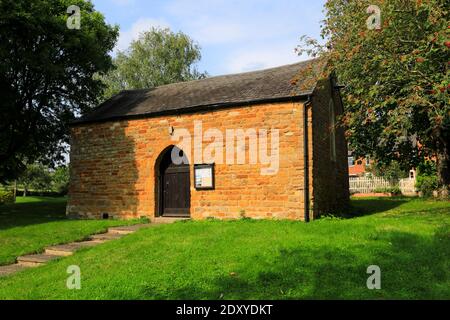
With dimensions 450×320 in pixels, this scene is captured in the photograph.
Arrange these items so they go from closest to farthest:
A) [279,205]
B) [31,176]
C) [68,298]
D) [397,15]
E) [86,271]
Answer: [68,298] → [86,271] → [397,15] → [279,205] → [31,176]

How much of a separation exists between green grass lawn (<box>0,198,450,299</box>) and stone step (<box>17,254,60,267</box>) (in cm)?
43

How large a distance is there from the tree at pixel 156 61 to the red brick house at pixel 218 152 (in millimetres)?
22759

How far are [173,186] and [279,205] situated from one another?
470 cm

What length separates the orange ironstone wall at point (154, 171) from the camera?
12969 mm

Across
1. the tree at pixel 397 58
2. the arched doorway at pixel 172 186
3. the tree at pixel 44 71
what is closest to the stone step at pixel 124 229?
the arched doorway at pixel 172 186

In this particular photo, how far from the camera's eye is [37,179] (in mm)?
45344

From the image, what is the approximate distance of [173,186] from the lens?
1544 centimetres

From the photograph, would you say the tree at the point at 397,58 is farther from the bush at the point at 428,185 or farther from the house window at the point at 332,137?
the bush at the point at 428,185

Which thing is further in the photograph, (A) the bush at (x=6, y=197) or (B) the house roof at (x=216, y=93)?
(A) the bush at (x=6, y=197)

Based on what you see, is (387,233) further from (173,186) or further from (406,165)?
(406,165)

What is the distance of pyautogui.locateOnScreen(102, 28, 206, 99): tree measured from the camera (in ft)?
133

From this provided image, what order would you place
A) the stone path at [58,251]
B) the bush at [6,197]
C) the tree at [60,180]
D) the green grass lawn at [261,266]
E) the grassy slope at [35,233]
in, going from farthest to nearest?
the tree at [60,180] → the bush at [6,197] → the grassy slope at [35,233] → the stone path at [58,251] → the green grass lawn at [261,266]

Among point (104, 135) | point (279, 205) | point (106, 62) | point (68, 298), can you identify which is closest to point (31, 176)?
point (106, 62)

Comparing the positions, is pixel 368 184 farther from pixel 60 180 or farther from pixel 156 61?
pixel 60 180
